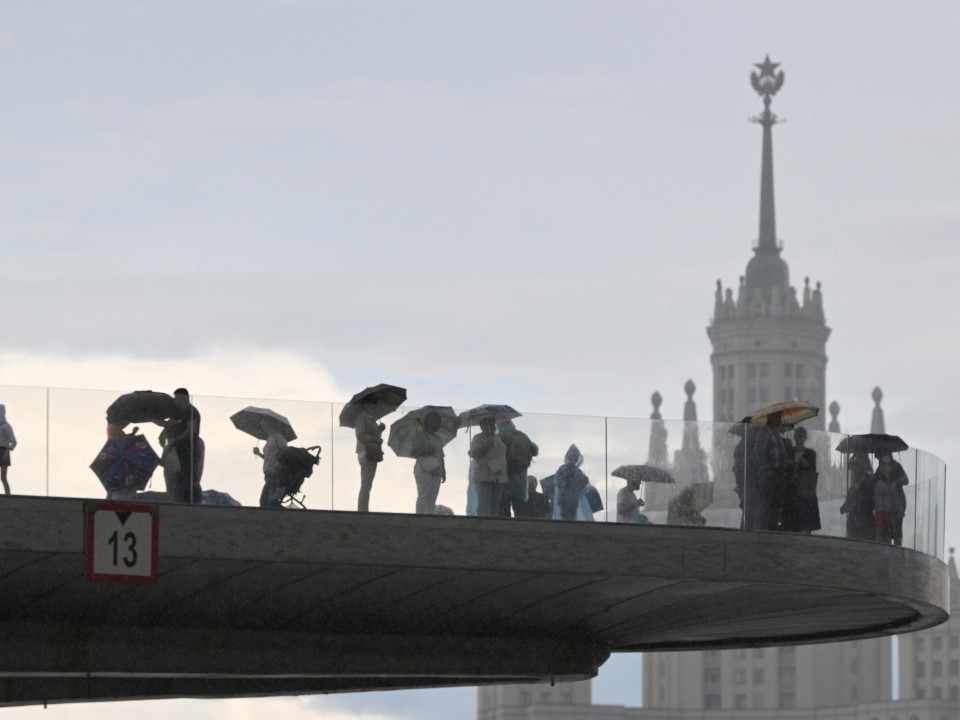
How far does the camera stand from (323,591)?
34.8 meters

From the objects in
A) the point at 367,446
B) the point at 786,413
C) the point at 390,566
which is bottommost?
the point at 390,566

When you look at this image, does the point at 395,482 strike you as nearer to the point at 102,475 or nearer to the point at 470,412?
the point at 470,412

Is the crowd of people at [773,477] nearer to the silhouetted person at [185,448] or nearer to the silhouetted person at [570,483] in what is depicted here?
the silhouetted person at [570,483]

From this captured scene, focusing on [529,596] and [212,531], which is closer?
[212,531]

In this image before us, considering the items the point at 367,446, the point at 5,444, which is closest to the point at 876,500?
the point at 367,446

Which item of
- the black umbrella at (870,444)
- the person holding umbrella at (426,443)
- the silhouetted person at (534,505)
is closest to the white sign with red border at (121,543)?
the person holding umbrella at (426,443)

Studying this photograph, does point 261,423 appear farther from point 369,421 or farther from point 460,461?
point 460,461

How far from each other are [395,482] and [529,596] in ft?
10.9

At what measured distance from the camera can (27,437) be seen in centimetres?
3228

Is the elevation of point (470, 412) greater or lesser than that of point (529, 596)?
greater

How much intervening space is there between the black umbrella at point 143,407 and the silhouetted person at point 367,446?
2.59 meters

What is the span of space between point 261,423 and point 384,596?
11.8ft

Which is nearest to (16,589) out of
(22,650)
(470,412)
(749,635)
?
(22,650)

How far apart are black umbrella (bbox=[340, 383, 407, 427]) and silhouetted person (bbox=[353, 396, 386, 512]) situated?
0.10ft
